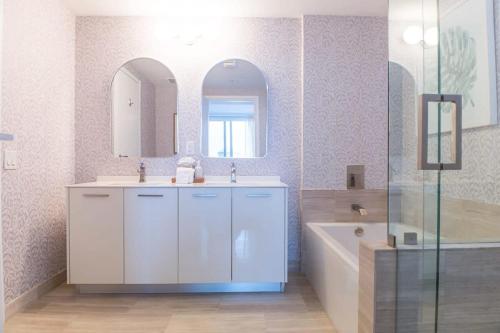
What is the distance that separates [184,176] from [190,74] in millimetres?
879

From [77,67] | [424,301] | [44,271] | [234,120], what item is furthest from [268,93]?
[44,271]

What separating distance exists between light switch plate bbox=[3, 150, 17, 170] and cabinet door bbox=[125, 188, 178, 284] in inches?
25.7

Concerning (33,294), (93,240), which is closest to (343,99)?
(93,240)

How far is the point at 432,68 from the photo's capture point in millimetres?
1175

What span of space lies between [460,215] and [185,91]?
2127mm

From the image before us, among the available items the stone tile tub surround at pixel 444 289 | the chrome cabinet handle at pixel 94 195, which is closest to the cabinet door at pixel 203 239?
the chrome cabinet handle at pixel 94 195

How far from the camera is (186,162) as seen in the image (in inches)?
103

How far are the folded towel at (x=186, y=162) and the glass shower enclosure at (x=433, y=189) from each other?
1651mm

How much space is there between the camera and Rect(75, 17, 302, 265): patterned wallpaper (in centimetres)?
271

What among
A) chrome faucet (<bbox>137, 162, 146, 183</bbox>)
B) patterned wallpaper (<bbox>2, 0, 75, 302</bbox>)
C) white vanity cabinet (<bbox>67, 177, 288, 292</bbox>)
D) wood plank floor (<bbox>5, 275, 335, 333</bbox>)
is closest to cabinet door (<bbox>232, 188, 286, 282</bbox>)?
white vanity cabinet (<bbox>67, 177, 288, 292</bbox>)

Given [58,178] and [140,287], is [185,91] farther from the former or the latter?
[140,287]

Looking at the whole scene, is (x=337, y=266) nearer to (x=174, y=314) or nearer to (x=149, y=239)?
(x=174, y=314)

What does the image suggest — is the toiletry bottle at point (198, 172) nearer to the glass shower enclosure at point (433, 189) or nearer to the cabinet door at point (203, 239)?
the cabinet door at point (203, 239)

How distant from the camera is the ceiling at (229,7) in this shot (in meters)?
2.49
